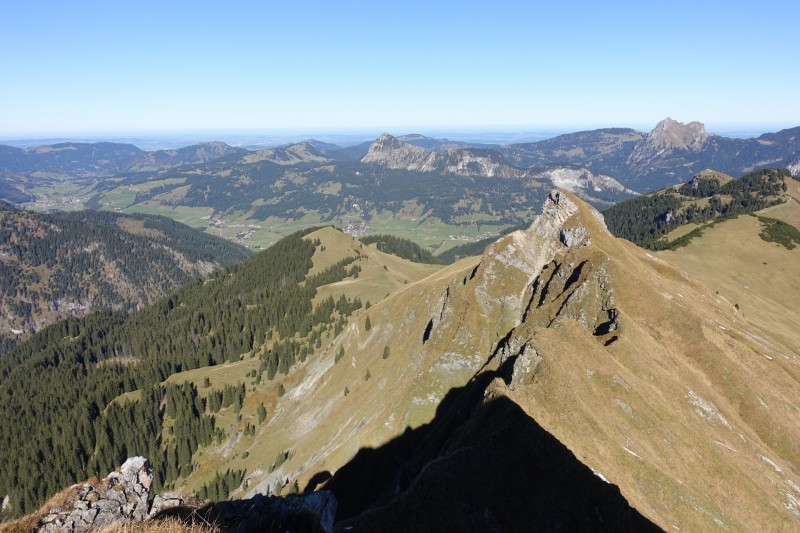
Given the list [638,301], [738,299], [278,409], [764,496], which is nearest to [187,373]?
[278,409]

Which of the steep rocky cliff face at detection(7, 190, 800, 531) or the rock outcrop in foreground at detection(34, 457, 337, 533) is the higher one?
the rock outcrop in foreground at detection(34, 457, 337, 533)

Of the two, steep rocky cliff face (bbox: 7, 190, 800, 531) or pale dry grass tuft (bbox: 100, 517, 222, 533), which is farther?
steep rocky cliff face (bbox: 7, 190, 800, 531)

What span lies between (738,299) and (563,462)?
167 m

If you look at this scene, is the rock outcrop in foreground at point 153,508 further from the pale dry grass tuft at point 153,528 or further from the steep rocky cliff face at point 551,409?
the pale dry grass tuft at point 153,528

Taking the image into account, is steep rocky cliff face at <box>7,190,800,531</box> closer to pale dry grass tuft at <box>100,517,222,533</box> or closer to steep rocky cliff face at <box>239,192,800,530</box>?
steep rocky cliff face at <box>239,192,800,530</box>

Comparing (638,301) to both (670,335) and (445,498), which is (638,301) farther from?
(445,498)

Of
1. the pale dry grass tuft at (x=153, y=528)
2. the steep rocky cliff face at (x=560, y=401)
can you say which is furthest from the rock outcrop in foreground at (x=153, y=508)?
the steep rocky cliff face at (x=560, y=401)

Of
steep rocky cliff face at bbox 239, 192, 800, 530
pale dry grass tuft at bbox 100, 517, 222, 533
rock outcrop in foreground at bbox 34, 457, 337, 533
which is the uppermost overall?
pale dry grass tuft at bbox 100, 517, 222, 533

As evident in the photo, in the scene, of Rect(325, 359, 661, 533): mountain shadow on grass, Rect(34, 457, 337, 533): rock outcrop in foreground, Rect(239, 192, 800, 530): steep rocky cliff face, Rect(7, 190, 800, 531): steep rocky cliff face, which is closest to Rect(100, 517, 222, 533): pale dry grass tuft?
Rect(34, 457, 337, 533): rock outcrop in foreground

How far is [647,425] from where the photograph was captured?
189 ft

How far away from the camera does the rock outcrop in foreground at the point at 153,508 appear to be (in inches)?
846

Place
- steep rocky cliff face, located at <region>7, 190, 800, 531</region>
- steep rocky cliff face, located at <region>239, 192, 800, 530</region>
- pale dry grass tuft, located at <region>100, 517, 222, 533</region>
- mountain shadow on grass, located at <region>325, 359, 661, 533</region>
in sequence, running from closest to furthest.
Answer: pale dry grass tuft, located at <region>100, 517, 222, 533</region>, mountain shadow on grass, located at <region>325, 359, 661, 533</region>, steep rocky cliff face, located at <region>7, 190, 800, 531</region>, steep rocky cliff face, located at <region>239, 192, 800, 530</region>

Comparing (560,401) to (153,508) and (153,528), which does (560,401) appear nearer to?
(153,508)

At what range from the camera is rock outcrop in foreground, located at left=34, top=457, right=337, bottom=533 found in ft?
70.5
